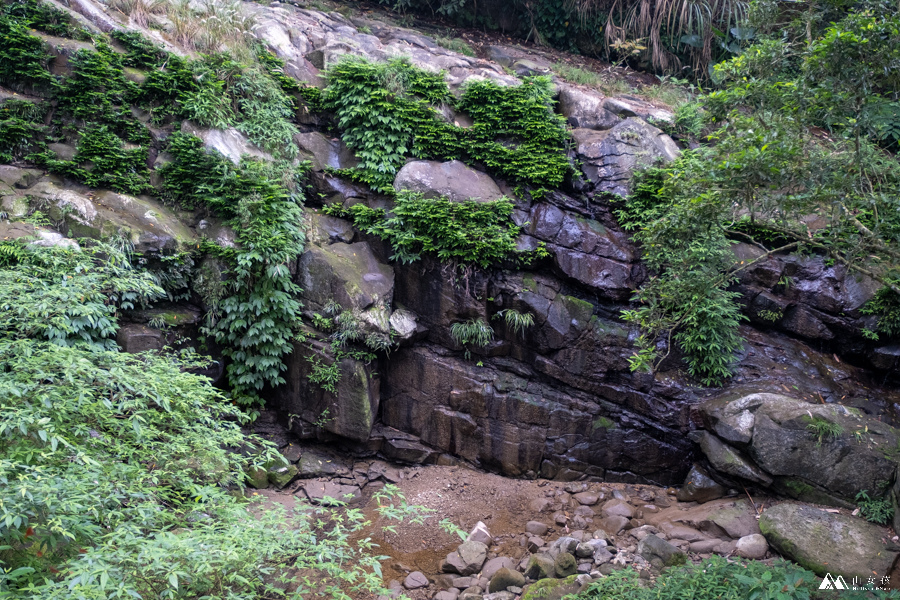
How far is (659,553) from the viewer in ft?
17.8

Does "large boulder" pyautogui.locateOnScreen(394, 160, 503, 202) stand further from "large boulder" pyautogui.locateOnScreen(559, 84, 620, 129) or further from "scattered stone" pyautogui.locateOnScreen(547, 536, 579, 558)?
"scattered stone" pyautogui.locateOnScreen(547, 536, 579, 558)

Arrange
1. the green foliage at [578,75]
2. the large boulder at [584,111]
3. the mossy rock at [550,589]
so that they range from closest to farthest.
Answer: the mossy rock at [550,589]
the large boulder at [584,111]
the green foliage at [578,75]

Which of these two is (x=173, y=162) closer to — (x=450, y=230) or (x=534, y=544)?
(x=450, y=230)

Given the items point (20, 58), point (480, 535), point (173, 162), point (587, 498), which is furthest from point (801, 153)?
point (20, 58)

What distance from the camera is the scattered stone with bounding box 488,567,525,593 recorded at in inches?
207

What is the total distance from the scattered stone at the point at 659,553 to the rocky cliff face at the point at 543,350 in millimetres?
1579

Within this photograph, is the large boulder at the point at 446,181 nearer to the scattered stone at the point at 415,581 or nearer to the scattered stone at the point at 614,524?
the scattered stone at the point at 614,524

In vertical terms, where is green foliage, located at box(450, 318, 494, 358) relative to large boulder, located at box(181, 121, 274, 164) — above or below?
below

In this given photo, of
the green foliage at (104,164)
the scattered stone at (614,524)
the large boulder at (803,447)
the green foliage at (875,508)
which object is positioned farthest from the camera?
the green foliage at (104,164)

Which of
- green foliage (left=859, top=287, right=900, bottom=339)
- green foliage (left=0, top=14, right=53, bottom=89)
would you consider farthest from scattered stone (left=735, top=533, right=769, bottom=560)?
green foliage (left=0, top=14, right=53, bottom=89)

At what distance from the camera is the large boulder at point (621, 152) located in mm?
8164

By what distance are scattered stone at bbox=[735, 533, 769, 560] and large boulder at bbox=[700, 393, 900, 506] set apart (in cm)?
96

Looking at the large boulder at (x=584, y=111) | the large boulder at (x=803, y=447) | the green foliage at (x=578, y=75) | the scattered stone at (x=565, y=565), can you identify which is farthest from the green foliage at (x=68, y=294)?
the green foliage at (x=578, y=75)

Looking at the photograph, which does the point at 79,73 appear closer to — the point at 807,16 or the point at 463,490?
the point at 463,490
